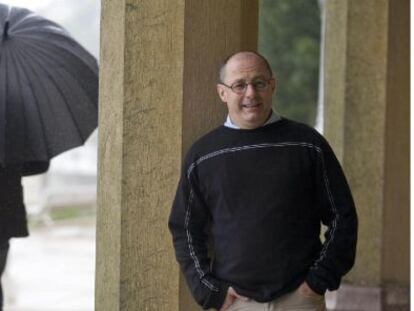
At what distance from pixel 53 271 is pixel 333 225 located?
8.91 metres

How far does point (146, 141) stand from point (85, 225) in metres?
14.2

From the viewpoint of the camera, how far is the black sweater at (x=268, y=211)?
121 inches

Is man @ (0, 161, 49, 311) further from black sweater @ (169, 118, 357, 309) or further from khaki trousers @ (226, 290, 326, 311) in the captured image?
khaki trousers @ (226, 290, 326, 311)

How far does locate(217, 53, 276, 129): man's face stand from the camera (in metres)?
3.14

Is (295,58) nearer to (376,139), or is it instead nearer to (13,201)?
(376,139)

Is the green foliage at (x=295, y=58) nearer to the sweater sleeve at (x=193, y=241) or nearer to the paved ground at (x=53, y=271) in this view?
the paved ground at (x=53, y=271)

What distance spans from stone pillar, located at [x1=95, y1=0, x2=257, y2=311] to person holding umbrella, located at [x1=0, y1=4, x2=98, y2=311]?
3.76 feet

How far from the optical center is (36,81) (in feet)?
15.6

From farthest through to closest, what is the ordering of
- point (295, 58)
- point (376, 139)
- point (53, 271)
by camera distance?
point (295, 58)
point (53, 271)
point (376, 139)

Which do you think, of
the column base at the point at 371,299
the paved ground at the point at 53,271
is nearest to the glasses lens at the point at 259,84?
the column base at the point at 371,299

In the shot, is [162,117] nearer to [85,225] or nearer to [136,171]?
[136,171]

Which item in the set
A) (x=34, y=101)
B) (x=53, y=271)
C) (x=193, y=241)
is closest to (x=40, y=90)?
(x=34, y=101)

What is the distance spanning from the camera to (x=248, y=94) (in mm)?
3141

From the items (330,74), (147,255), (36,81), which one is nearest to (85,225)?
(330,74)
